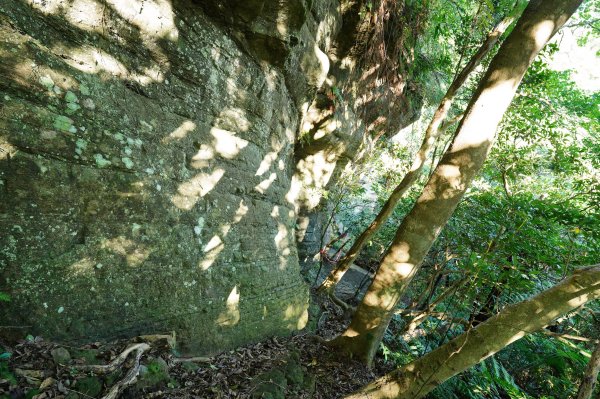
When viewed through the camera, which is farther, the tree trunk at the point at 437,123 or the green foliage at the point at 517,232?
the tree trunk at the point at 437,123

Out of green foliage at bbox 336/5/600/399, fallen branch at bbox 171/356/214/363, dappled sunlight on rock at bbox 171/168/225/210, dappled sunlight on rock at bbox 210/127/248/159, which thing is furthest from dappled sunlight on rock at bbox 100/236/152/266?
green foliage at bbox 336/5/600/399

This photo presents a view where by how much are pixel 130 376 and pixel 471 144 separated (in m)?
3.89

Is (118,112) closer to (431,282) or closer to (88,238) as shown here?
(88,238)

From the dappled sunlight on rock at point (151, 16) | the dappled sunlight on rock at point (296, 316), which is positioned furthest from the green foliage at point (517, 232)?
the dappled sunlight on rock at point (151, 16)

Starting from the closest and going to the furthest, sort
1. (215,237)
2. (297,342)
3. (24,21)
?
(24,21) → (215,237) → (297,342)

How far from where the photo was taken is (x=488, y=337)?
2.71 metres

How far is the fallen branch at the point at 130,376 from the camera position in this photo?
2.23m

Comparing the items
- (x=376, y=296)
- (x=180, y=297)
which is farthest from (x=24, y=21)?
(x=376, y=296)

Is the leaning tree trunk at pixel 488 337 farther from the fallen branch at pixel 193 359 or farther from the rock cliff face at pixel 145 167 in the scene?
the rock cliff face at pixel 145 167

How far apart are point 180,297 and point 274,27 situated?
12.5 feet

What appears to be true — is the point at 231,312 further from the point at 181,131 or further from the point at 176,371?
the point at 181,131

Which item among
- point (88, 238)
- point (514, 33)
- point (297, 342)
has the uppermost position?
point (514, 33)

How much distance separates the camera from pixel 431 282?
20.0 feet

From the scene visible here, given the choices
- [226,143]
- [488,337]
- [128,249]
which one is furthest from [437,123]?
[128,249]
